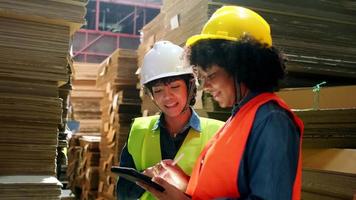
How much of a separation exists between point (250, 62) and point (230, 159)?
36 cm

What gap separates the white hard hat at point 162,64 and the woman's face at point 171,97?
0.36ft

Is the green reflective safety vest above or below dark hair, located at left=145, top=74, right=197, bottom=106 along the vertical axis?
below

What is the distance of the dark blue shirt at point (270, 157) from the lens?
4.43 feet

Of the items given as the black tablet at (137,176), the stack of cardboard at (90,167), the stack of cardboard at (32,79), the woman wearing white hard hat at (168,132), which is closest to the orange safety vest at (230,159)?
the black tablet at (137,176)

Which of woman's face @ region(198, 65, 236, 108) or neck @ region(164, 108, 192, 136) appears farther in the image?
neck @ region(164, 108, 192, 136)

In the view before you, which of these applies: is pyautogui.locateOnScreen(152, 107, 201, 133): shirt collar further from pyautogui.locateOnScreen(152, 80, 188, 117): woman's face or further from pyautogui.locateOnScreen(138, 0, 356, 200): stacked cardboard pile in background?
pyautogui.locateOnScreen(138, 0, 356, 200): stacked cardboard pile in background

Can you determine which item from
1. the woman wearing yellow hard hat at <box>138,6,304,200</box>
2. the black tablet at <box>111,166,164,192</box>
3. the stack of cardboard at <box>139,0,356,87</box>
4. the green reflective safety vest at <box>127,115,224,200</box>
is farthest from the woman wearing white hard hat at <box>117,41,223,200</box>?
the stack of cardboard at <box>139,0,356,87</box>

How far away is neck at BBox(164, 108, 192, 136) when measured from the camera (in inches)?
102

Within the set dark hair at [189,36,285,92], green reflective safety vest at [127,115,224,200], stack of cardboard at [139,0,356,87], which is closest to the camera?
dark hair at [189,36,285,92]

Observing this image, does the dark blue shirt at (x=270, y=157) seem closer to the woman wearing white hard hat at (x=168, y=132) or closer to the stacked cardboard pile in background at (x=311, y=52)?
the woman wearing white hard hat at (x=168, y=132)

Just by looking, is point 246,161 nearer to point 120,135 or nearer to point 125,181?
point 125,181

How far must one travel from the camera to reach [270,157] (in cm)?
136

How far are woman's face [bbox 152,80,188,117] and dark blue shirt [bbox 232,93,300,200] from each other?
113 centimetres

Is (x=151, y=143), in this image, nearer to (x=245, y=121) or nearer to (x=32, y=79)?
(x=245, y=121)
